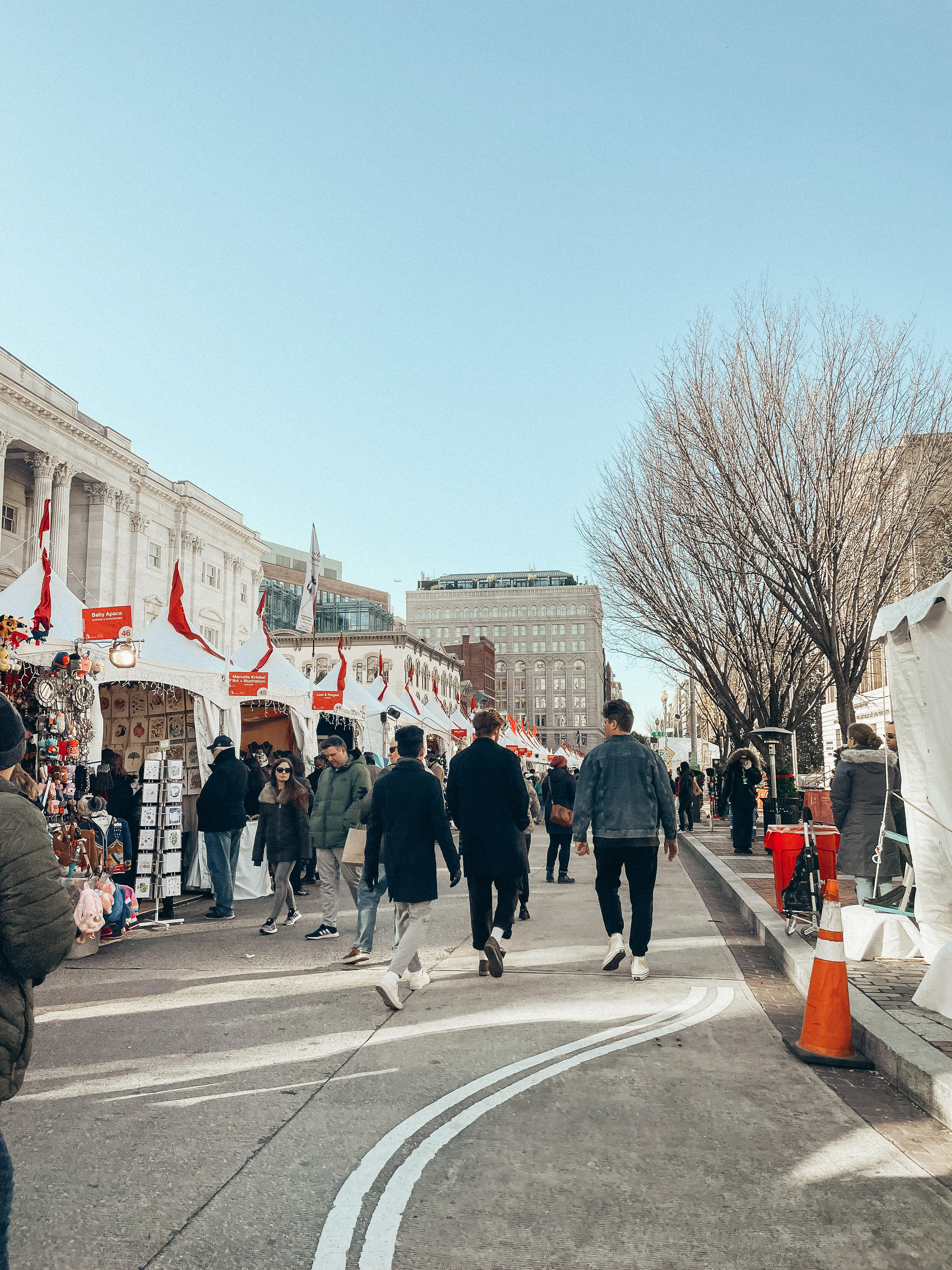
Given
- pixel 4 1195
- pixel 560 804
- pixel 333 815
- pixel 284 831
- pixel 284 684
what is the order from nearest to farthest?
pixel 4 1195, pixel 333 815, pixel 284 831, pixel 560 804, pixel 284 684

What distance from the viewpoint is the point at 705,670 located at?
24297mm

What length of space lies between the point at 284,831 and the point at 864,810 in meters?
5.72

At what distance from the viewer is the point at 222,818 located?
1016 cm

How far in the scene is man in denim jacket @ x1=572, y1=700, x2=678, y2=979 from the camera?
23.5ft

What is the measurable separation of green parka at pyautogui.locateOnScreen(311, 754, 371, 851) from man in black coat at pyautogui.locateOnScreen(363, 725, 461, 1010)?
1786 millimetres

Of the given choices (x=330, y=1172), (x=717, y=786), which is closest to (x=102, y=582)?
(x=717, y=786)

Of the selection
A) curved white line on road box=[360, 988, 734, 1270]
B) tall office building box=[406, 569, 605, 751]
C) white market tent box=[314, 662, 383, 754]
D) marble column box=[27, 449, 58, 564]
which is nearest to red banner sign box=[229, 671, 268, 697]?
white market tent box=[314, 662, 383, 754]

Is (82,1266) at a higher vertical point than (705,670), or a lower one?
lower

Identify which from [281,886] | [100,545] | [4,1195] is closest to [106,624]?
[281,886]

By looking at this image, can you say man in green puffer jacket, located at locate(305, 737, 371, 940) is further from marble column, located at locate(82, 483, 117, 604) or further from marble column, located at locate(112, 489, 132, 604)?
marble column, located at locate(112, 489, 132, 604)

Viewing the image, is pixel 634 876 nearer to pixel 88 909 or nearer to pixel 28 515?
pixel 88 909

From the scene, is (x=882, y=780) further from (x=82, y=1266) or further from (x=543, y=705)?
(x=543, y=705)

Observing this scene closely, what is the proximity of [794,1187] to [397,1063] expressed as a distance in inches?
86.6

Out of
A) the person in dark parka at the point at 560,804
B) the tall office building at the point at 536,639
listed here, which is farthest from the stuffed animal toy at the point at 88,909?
the tall office building at the point at 536,639
